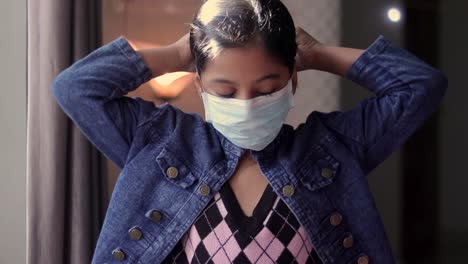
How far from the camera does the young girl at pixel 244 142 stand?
2.37 feet

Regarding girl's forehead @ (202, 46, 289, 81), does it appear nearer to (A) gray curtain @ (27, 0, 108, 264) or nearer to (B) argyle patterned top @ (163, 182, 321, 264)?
(B) argyle patterned top @ (163, 182, 321, 264)

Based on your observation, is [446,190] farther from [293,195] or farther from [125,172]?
[125,172]

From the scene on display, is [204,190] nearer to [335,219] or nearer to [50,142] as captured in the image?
[335,219]

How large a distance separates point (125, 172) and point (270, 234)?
236mm

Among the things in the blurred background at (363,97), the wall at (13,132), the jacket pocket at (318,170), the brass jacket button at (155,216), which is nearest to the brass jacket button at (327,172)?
the jacket pocket at (318,170)

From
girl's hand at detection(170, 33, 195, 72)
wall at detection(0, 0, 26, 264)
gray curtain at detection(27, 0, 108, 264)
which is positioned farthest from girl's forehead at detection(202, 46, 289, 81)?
wall at detection(0, 0, 26, 264)

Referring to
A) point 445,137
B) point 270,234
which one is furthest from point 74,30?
point 445,137

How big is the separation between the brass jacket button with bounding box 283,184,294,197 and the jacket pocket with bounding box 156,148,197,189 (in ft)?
0.44

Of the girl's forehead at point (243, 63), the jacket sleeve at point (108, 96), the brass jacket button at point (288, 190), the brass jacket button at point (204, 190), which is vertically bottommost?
the brass jacket button at point (204, 190)

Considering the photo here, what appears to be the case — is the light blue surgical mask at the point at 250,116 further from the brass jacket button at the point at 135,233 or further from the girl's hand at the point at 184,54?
the brass jacket button at the point at 135,233

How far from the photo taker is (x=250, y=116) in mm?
721

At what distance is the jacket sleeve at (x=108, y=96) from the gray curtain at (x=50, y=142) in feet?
1.61

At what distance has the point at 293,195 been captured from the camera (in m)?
0.75

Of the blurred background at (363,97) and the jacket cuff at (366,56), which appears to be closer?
the jacket cuff at (366,56)
